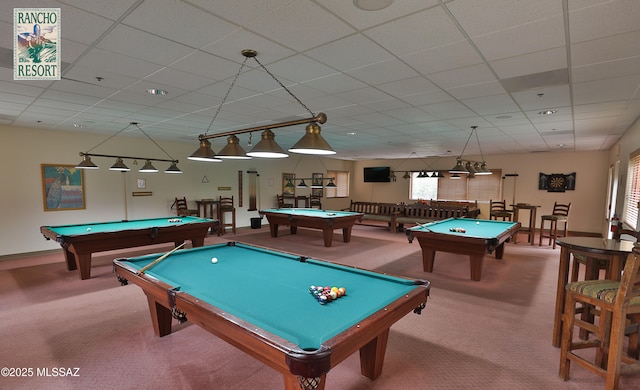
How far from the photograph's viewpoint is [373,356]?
214 centimetres

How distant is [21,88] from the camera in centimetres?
325

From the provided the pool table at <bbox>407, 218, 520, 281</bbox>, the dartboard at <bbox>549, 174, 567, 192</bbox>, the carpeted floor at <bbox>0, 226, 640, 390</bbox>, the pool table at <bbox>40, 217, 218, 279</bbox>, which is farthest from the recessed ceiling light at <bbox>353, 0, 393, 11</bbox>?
the dartboard at <bbox>549, 174, 567, 192</bbox>

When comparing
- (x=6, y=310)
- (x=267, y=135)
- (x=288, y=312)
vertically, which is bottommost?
(x=6, y=310)

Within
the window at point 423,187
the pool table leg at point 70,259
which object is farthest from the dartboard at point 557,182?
the pool table leg at point 70,259

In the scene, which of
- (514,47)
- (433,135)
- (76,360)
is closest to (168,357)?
(76,360)

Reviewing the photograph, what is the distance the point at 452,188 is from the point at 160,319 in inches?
402

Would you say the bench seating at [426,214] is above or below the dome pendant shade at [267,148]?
below

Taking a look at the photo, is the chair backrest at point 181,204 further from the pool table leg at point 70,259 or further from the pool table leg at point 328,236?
the pool table leg at point 328,236

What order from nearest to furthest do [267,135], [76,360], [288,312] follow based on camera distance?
[288,312] < [76,360] < [267,135]

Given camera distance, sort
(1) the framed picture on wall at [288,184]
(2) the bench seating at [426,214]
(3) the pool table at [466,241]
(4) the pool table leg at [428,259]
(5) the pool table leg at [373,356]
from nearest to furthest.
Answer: (5) the pool table leg at [373,356], (3) the pool table at [466,241], (4) the pool table leg at [428,259], (2) the bench seating at [426,214], (1) the framed picture on wall at [288,184]

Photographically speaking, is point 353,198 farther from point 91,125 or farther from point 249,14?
point 249,14

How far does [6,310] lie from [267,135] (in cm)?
353

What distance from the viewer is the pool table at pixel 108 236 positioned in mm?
4137

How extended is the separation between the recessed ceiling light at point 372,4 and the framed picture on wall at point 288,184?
28.9 ft
